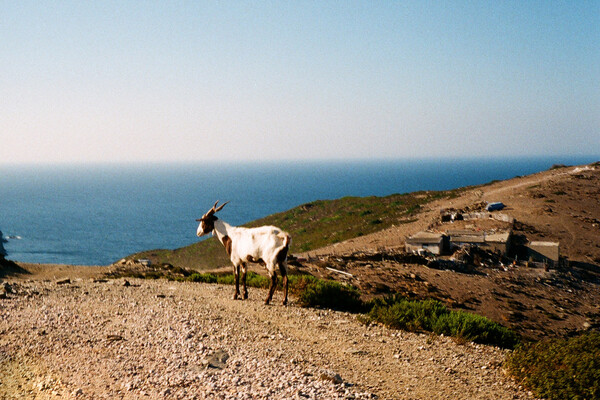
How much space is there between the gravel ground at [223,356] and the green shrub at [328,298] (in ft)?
2.25

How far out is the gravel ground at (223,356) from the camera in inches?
333

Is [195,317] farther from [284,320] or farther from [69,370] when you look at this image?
[69,370]

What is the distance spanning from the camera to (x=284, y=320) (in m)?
12.6

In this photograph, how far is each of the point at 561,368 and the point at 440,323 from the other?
12.9ft

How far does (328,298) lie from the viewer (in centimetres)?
1495

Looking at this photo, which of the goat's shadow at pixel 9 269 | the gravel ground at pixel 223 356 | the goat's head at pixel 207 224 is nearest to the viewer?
the gravel ground at pixel 223 356

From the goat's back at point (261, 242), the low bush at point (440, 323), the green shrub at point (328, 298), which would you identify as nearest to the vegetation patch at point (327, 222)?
the green shrub at point (328, 298)

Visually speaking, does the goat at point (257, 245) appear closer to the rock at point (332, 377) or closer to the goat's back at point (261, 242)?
the goat's back at point (261, 242)

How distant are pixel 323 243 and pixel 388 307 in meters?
23.4

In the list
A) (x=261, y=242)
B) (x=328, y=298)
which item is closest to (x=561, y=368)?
(x=328, y=298)

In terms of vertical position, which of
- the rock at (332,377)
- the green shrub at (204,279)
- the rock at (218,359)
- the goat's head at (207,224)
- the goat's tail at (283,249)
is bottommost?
the green shrub at (204,279)

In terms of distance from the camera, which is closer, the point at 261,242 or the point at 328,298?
the point at 261,242

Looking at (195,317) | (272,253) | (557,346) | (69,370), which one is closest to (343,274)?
(272,253)

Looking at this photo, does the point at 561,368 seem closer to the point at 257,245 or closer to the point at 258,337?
the point at 258,337
